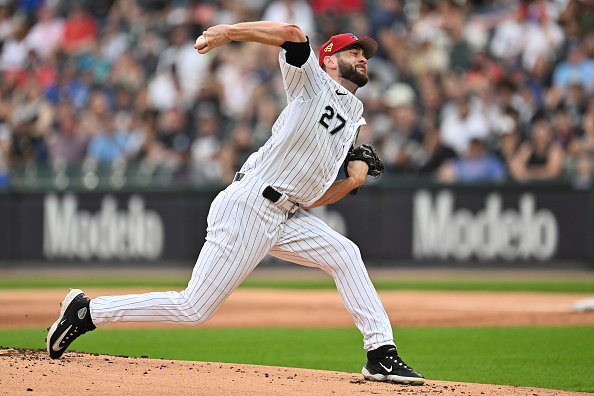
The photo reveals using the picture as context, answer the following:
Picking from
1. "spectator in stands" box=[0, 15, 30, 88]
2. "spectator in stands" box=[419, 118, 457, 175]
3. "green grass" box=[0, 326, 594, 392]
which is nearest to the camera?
"green grass" box=[0, 326, 594, 392]

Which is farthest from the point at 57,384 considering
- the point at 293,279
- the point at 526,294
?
the point at 293,279

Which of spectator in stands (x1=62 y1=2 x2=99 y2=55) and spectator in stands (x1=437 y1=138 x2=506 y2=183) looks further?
spectator in stands (x1=62 y1=2 x2=99 y2=55)

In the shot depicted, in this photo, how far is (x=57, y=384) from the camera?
4.43 metres

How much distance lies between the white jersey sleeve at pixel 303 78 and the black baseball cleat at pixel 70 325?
1.66m

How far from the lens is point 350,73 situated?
507 centimetres

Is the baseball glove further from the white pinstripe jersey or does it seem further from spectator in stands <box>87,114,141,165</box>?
spectator in stands <box>87,114,141,165</box>

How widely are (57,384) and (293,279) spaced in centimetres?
899

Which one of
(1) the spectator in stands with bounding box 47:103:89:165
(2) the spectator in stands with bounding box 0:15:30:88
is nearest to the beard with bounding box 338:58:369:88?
(1) the spectator in stands with bounding box 47:103:89:165

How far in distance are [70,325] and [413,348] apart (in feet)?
10.2

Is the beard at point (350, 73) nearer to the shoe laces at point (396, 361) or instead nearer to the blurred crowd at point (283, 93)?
the shoe laces at point (396, 361)

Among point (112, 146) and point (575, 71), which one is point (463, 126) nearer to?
point (575, 71)

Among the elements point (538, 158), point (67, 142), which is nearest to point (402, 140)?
point (538, 158)

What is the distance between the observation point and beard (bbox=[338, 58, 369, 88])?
5.06m

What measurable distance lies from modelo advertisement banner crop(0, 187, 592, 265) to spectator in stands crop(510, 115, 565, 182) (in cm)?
24
